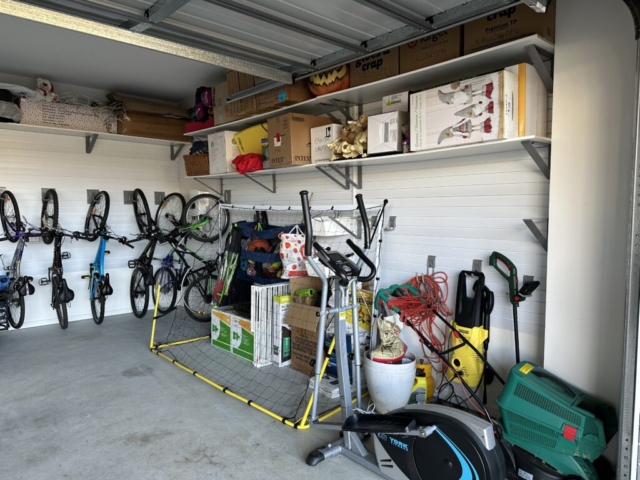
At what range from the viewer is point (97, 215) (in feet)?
18.0

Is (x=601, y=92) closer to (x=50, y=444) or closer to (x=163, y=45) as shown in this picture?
(x=163, y=45)

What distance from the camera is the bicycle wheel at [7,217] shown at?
481 centimetres

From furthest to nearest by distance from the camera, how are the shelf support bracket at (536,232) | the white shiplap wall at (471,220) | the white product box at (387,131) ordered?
the white product box at (387,131)
the white shiplap wall at (471,220)
the shelf support bracket at (536,232)

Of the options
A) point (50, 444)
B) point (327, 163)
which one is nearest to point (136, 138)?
point (327, 163)

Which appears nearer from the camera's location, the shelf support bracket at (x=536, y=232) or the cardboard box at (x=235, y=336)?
the shelf support bracket at (x=536, y=232)

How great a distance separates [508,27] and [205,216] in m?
4.14

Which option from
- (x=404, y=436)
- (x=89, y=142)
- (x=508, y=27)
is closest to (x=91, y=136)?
(x=89, y=142)

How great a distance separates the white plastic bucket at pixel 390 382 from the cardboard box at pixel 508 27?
199 centimetres

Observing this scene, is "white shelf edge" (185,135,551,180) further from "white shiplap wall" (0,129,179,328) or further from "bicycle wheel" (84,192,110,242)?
"white shiplap wall" (0,129,179,328)

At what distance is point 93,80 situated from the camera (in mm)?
5211

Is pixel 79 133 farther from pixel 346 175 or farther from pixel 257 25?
pixel 257 25

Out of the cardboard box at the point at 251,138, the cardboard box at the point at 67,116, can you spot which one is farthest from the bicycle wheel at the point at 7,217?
the cardboard box at the point at 251,138

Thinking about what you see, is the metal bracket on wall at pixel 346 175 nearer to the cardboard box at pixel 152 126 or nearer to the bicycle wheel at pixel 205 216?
the bicycle wheel at pixel 205 216

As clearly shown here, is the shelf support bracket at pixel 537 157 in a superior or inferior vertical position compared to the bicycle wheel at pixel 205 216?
superior
